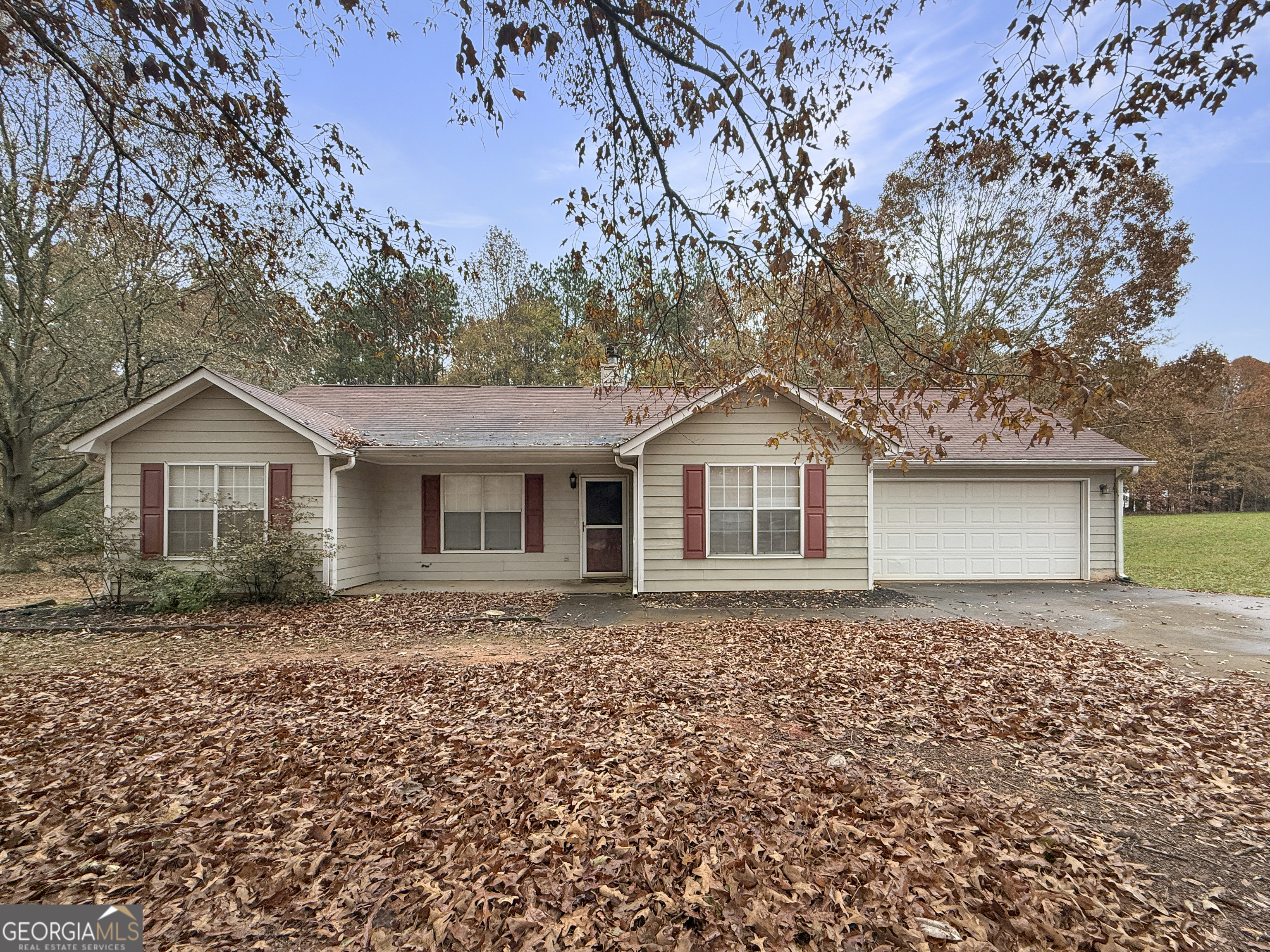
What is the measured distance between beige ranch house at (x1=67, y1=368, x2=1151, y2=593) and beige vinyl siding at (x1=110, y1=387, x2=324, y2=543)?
0.09 ft


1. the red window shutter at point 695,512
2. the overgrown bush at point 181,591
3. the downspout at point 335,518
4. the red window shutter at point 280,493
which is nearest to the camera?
the overgrown bush at point 181,591

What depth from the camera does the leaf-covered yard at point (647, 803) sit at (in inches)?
96.7

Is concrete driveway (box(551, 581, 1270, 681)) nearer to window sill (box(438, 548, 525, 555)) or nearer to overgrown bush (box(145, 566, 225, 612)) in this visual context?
window sill (box(438, 548, 525, 555))

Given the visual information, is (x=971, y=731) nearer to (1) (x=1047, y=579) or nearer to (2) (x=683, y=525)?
(2) (x=683, y=525)

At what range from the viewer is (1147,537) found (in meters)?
20.8

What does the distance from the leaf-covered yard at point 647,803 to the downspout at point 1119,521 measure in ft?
24.3

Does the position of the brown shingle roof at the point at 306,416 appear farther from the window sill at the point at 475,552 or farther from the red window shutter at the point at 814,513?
the red window shutter at the point at 814,513

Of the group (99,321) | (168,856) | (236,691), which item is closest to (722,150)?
(168,856)

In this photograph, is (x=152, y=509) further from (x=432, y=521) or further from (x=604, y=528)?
(x=604, y=528)

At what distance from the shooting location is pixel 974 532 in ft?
40.1

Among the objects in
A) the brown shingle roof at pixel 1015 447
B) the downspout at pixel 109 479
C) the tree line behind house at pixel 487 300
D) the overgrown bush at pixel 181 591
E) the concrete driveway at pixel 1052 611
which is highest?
the tree line behind house at pixel 487 300

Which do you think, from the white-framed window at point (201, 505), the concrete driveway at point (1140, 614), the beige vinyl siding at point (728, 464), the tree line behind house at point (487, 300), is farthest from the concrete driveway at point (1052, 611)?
the white-framed window at point (201, 505)

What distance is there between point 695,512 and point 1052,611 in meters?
5.56

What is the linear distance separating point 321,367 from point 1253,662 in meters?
26.5
